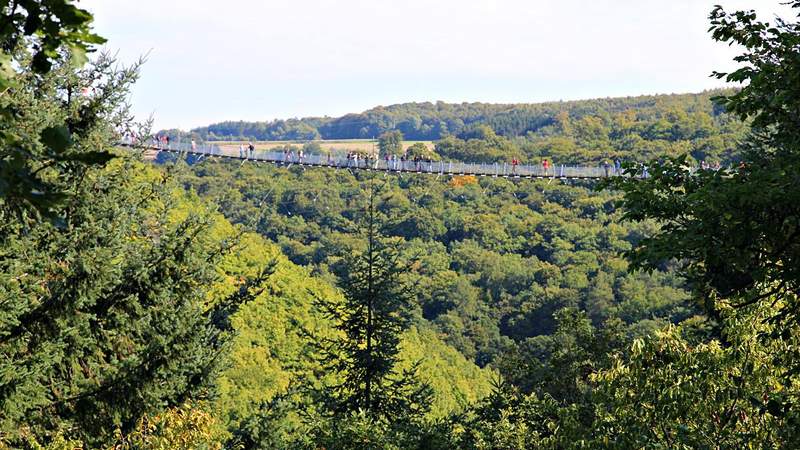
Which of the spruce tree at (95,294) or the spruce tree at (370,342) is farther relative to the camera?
the spruce tree at (370,342)

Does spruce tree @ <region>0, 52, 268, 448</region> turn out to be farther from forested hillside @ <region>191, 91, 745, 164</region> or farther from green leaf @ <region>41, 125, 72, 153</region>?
forested hillside @ <region>191, 91, 745, 164</region>

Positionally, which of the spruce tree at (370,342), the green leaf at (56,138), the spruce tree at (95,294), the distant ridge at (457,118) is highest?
the distant ridge at (457,118)

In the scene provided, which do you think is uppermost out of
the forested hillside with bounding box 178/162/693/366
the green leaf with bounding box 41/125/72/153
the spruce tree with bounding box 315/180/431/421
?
the green leaf with bounding box 41/125/72/153

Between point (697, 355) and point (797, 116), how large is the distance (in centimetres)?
259

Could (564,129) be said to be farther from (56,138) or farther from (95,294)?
(56,138)

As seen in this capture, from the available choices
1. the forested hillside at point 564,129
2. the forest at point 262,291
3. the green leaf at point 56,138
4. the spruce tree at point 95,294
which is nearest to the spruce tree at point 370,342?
the forest at point 262,291

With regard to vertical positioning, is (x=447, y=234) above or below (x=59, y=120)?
below

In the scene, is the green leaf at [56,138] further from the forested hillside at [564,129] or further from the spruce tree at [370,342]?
the forested hillside at [564,129]

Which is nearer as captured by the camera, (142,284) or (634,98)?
(142,284)

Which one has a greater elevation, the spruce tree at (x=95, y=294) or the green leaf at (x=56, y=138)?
the green leaf at (x=56, y=138)

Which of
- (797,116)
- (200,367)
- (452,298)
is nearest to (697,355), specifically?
(797,116)

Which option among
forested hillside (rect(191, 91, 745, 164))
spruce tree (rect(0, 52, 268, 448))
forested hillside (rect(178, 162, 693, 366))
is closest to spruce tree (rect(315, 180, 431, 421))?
spruce tree (rect(0, 52, 268, 448))

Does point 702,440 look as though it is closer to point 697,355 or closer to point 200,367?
point 697,355

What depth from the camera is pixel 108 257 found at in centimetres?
925
